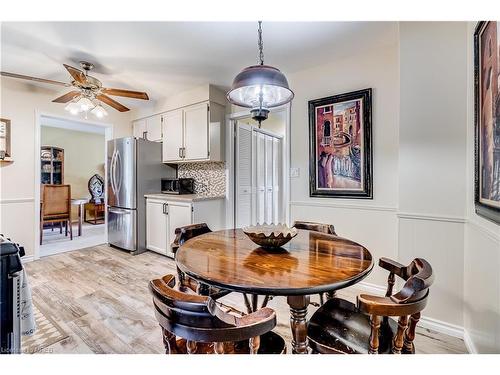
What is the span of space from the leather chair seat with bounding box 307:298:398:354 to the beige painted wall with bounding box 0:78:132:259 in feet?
13.1

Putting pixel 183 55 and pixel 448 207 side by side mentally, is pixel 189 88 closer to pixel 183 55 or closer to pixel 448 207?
pixel 183 55

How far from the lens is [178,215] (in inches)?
130

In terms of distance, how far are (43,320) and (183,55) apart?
2.67m

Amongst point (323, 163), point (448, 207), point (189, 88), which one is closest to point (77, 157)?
point (189, 88)

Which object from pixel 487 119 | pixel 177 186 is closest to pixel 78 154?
pixel 177 186

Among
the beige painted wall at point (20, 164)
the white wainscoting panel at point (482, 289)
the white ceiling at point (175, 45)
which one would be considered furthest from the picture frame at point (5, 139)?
the white wainscoting panel at point (482, 289)

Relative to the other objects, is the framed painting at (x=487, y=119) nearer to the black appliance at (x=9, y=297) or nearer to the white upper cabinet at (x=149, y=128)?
the black appliance at (x=9, y=297)

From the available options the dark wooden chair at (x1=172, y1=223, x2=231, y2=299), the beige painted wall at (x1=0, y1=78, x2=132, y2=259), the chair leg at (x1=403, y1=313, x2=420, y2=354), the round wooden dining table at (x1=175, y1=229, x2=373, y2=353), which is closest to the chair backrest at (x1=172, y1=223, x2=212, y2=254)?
the dark wooden chair at (x1=172, y1=223, x2=231, y2=299)

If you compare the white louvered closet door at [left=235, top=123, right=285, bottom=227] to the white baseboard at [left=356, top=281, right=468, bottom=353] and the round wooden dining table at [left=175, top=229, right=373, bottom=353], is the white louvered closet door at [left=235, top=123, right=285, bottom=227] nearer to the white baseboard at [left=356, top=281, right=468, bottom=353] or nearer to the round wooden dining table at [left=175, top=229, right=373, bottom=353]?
the round wooden dining table at [left=175, top=229, right=373, bottom=353]

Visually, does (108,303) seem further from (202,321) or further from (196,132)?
(196,132)

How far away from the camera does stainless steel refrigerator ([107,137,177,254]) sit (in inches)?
142

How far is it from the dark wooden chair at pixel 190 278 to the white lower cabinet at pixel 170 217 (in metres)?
1.24

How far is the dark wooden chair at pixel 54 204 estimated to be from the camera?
432cm

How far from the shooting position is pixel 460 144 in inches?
66.8
